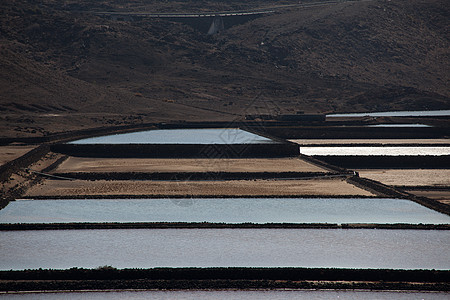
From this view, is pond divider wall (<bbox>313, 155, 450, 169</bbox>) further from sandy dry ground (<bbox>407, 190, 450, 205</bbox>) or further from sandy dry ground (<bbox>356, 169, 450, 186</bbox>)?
sandy dry ground (<bbox>407, 190, 450, 205</bbox>)

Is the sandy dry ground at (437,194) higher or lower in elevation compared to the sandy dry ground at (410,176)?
lower

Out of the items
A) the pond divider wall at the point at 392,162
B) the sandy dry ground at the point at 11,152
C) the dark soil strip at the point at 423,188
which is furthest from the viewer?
the pond divider wall at the point at 392,162

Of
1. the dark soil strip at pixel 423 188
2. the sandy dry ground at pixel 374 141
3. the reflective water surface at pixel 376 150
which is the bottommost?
the dark soil strip at pixel 423 188

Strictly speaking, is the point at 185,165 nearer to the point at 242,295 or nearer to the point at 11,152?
the point at 11,152

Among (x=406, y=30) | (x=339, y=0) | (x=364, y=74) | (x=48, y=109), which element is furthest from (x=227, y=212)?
(x=339, y=0)

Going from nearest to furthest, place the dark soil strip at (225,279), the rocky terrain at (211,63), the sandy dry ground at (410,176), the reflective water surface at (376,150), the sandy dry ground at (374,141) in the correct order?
the dark soil strip at (225,279) → the sandy dry ground at (410,176) → the reflective water surface at (376,150) → the sandy dry ground at (374,141) → the rocky terrain at (211,63)

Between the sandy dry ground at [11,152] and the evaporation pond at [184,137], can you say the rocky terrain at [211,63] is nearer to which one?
the sandy dry ground at [11,152]

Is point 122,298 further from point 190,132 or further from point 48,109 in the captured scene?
point 48,109

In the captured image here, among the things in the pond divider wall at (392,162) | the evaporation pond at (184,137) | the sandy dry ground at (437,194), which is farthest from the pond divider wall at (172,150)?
the sandy dry ground at (437,194)
